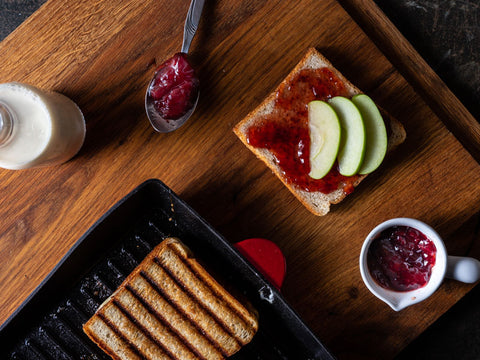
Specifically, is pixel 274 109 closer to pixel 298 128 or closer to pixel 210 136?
pixel 298 128

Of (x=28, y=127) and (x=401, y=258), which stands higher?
(x=28, y=127)

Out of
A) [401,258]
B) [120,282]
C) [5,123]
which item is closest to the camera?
[5,123]

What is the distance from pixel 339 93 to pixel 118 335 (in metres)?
1.36

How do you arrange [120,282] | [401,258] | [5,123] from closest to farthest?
1. [5,123]
2. [401,258]
3. [120,282]

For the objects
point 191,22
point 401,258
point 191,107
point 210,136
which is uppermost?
point 191,22

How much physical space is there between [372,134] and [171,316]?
3.64 feet

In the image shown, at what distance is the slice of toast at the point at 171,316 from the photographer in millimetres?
1796

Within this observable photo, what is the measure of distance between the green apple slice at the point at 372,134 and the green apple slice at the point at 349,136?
6 cm

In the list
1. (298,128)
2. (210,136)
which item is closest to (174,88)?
(210,136)

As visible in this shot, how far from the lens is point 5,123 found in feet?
5.53

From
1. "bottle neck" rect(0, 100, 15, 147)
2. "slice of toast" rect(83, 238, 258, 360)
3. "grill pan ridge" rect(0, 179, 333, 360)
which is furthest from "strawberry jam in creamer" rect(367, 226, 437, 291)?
"bottle neck" rect(0, 100, 15, 147)

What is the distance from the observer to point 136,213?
1.93 metres

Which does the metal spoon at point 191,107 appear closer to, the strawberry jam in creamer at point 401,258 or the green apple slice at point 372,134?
the green apple slice at point 372,134

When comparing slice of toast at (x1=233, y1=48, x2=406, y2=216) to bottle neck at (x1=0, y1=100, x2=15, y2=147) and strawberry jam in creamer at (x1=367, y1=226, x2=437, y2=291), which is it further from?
bottle neck at (x1=0, y1=100, x2=15, y2=147)
